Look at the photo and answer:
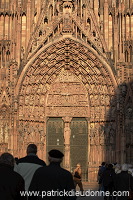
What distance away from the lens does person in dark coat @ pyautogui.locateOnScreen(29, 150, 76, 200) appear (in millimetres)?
6309

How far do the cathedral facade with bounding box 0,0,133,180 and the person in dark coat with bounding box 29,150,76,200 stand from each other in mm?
19306

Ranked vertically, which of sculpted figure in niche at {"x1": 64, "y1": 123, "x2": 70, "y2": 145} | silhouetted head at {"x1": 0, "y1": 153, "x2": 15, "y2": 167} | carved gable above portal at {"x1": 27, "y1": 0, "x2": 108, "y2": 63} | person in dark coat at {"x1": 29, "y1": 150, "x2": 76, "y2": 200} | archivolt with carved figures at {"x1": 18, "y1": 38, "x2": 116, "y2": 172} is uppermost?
carved gable above portal at {"x1": 27, "y1": 0, "x2": 108, "y2": 63}

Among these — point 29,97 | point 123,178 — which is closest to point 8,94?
point 29,97

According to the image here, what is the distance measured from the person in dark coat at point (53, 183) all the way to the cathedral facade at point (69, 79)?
63.3 ft

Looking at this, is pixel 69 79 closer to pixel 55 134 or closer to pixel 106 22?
pixel 55 134

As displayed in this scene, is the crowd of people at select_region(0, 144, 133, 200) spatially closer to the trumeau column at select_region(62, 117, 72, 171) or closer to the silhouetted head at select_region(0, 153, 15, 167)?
the silhouetted head at select_region(0, 153, 15, 167)

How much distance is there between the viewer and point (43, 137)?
27078 millimetres

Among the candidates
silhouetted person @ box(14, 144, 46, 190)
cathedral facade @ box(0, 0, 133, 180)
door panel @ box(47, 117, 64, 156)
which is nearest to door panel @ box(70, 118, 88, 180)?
cathedral facade @ box(0, 0, 133, 180)

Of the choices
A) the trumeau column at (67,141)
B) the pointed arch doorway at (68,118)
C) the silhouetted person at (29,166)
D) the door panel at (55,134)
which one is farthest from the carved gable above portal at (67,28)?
the silhouetted person at (29,166)

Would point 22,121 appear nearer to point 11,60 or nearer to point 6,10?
point 11,60

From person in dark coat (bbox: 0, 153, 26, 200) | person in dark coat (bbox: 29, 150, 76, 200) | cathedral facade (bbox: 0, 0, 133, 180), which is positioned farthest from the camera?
cathedral facade (bbox: 0, 0, 133, 180)

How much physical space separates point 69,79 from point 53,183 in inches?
868

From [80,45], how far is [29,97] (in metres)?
4.51

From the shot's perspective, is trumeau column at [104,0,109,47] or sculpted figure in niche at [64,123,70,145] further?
sculpted figure in niche at [64,123,70,145]
